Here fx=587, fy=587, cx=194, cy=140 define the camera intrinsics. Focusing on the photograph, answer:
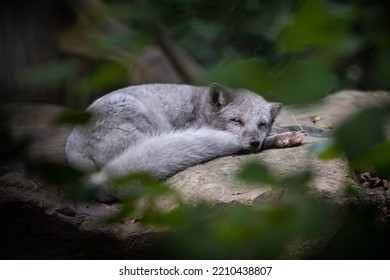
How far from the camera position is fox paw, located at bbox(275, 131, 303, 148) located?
13.0 feet

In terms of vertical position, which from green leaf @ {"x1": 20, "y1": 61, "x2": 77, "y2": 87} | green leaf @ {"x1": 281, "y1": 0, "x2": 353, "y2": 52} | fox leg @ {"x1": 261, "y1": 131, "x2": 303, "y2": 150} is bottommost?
fox leg @ {"x1": 261, "y1": 131, "x2": 303, "y2": 150}

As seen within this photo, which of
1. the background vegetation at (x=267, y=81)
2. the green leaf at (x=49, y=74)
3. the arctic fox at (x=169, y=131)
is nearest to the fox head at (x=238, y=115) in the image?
the arctic fox at (x=169, y=131)

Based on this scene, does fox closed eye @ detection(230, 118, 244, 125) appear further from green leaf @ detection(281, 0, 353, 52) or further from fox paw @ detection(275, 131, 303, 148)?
green leaf @ detection(281, 0, 353, 52)

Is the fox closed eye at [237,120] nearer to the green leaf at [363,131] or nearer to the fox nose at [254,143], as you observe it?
the fox nose at [254,143]

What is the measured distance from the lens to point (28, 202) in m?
3.20

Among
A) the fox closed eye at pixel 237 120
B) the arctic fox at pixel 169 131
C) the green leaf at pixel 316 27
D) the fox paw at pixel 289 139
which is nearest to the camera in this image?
the green leaf at pixel 316 27

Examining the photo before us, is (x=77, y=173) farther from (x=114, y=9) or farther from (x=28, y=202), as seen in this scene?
(x=28, y=202)

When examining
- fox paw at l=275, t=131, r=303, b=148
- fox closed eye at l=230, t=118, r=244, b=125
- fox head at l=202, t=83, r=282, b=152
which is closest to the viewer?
fox paw at l=275, t=131, r=303, b=148

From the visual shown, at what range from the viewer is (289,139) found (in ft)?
13.2

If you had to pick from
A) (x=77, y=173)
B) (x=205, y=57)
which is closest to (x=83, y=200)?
(x=77, y=173)

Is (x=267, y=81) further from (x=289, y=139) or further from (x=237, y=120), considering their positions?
(x=237, y=120)

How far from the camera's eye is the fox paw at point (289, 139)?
3977mm

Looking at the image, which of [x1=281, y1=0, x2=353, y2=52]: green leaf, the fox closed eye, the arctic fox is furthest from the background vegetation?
the fox closed eye
